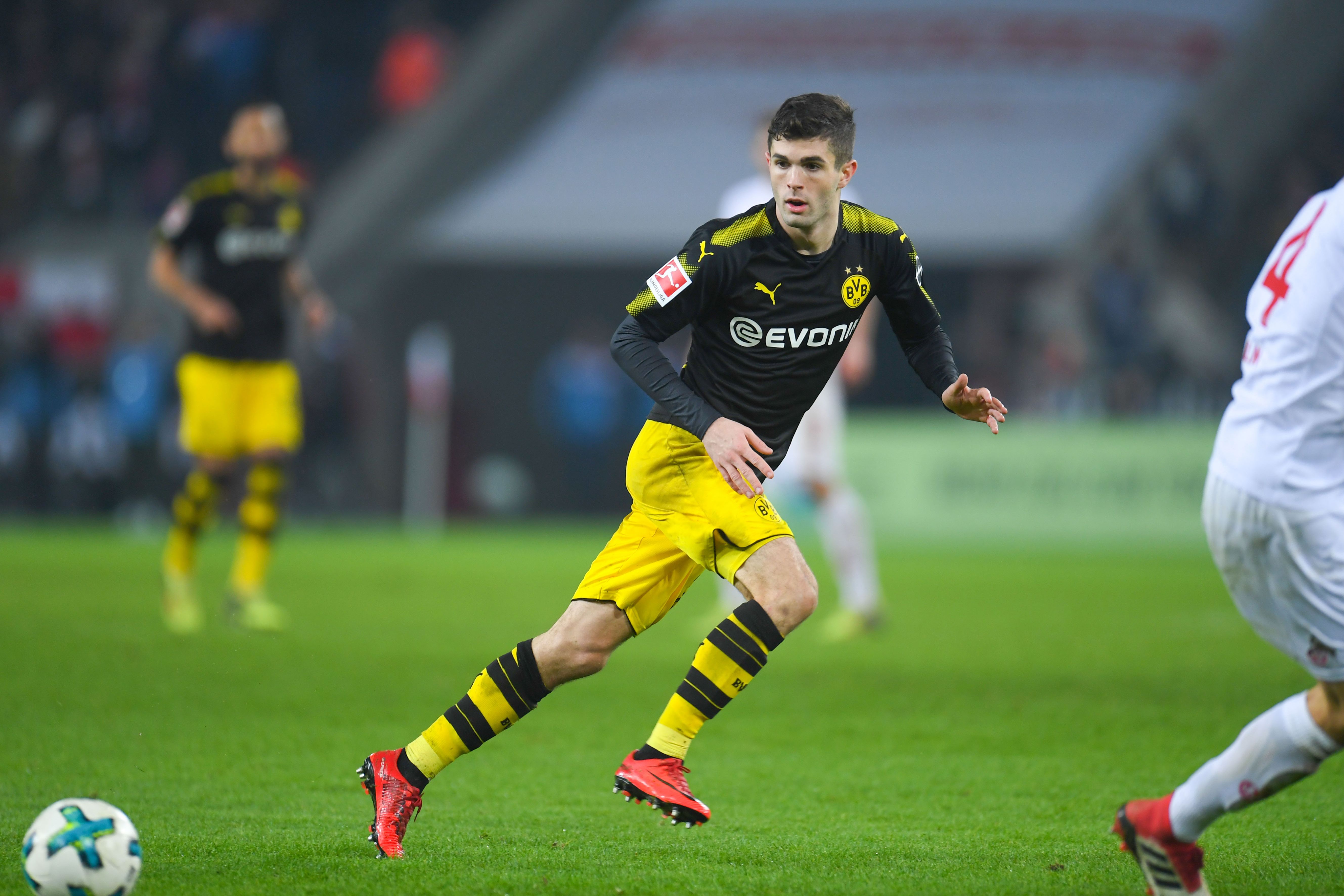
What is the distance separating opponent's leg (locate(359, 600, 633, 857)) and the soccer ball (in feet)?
2.55

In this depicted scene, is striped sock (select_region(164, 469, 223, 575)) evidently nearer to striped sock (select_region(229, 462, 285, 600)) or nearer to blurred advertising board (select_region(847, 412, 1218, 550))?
striped sock (select_region(229, 462, 285, 600))

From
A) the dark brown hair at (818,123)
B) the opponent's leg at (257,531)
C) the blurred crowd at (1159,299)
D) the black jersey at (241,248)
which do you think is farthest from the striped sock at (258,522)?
the blurred crowd at (1159,299)

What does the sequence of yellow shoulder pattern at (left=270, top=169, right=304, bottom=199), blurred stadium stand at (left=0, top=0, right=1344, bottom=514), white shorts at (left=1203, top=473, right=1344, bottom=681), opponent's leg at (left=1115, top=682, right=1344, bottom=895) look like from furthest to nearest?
blurred stadium stand at (left=0, top=0, right=1344, bottom=514) < yellow shoulder pattern at (left=270, top=169, right=304, bottom=199) < opponent's leg at (left=1115, top=682, right=1344, bottom=895) < white shorts at (left=1203, top=473, right=1344, bottom=681)

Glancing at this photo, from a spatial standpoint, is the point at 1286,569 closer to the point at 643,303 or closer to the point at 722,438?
the point at 722,438

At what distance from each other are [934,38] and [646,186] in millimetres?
4884

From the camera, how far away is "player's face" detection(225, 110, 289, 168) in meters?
8.45

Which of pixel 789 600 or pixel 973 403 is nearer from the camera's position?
pixel 789 600

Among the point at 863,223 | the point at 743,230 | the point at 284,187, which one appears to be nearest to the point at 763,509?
the point at 743,230

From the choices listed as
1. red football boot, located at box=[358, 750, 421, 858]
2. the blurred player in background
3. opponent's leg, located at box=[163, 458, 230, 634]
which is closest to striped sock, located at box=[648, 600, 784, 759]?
red football boot, located at box=[358, 750, 421, 858]

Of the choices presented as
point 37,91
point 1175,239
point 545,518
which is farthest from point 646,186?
point 37,91

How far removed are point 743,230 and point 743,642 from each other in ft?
3.78

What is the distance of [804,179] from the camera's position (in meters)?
4.13

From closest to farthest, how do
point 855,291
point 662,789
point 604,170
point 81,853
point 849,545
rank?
1. point 81,853
2. point 662,789
3. point 855,291
4. point 849,545
5. point 604,170

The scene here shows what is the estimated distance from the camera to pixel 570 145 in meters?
20.8
